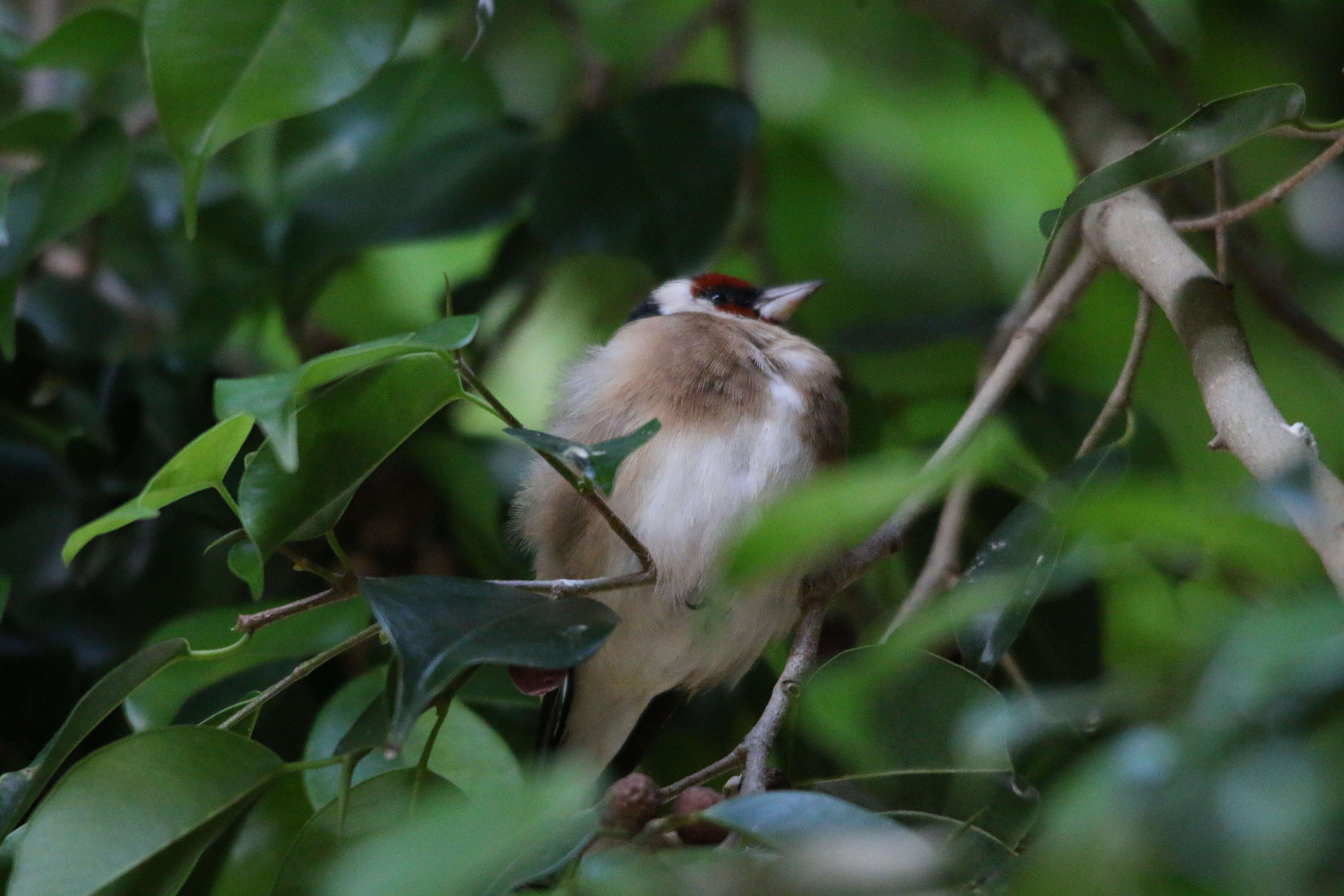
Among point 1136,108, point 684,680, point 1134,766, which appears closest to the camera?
point 1134,766

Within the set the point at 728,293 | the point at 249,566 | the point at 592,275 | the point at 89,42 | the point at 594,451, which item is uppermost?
the point at 89,42

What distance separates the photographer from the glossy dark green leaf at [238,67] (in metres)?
1.04

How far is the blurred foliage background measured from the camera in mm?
1523

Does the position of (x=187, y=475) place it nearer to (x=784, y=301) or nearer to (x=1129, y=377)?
(x=1129, y=377)

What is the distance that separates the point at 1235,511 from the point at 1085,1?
1.44 m

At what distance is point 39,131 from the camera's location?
150cm

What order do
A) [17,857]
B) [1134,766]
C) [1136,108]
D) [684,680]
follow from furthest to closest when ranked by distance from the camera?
[1136,108], [684,680], [17,857], [1134,766]

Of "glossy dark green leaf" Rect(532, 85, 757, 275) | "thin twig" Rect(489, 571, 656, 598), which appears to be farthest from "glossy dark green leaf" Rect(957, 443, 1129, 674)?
"glossy dark green leaf" Rect(532, 85, 757, 275)

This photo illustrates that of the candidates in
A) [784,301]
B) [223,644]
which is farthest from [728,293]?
[223,644]

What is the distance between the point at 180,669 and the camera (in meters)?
1.28

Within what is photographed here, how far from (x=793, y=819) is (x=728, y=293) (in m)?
1.33

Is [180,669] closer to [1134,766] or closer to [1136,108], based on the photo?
[1134,766]

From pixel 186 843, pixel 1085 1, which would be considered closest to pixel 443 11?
pixel 1085 1

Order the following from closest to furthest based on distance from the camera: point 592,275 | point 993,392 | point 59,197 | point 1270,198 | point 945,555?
point 1270,198 → point 993,392 → point 945,555 → point 59,197 → point 592,275
